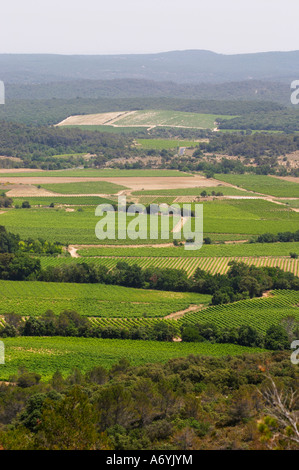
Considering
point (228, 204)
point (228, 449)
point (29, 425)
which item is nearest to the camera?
point (228, 449)

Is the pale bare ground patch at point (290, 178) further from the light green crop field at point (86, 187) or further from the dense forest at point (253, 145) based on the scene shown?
the light green crop field at point (86, 187)

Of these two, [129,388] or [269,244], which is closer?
[129,388]

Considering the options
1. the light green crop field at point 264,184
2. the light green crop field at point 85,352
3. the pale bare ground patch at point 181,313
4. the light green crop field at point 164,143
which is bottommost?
the light green crop field at point 264,184

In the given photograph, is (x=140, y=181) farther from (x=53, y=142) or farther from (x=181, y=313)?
(x=181, y=313)

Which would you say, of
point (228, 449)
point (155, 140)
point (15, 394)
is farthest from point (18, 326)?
point (155, 140)

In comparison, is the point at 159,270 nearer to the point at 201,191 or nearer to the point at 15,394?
the point at 15,394

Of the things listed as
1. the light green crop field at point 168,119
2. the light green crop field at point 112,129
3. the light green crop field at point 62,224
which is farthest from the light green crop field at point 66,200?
the light green crop field at point 168,119

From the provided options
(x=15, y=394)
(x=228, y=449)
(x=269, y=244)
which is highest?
(x=228, y=449)
